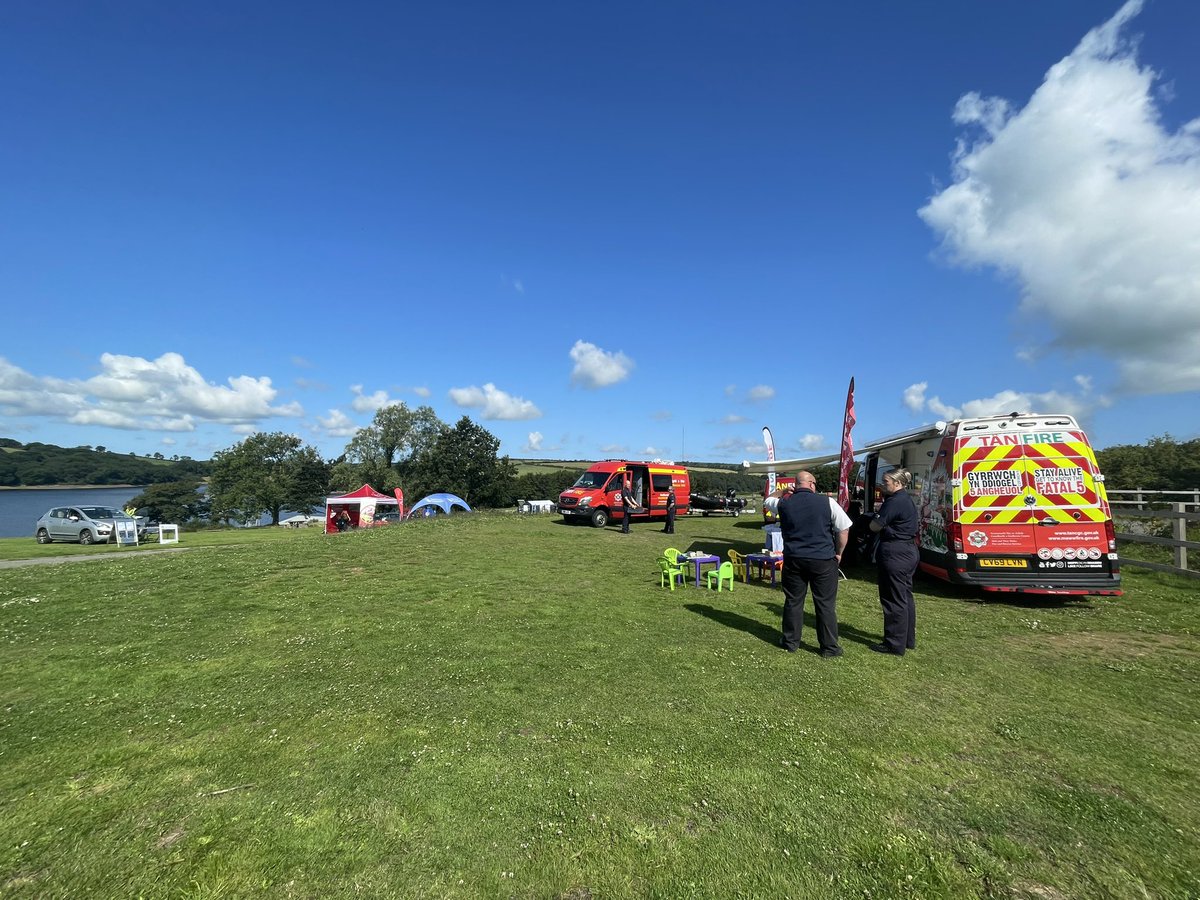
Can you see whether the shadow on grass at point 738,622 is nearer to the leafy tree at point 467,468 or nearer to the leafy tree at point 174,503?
the leafy tree at point 467,468

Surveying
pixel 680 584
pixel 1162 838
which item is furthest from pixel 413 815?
pixel 680 584

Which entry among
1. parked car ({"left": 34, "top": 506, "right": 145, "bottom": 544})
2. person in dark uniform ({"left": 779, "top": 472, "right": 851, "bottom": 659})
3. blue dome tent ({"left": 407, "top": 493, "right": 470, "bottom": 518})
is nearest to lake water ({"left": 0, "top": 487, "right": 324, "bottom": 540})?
blue dome tent ({"left": 407, "top": 493, "right": 470, "bottom": 518})

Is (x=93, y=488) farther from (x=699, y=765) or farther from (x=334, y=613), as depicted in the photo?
(x=699, y=765)

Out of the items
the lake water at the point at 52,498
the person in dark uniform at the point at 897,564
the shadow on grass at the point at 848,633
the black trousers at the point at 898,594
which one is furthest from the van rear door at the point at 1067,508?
the lake water at the point at 52,498

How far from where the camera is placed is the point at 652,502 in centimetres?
2531

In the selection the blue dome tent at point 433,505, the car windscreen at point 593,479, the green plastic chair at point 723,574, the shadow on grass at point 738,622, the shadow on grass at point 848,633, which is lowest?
the shadow on grass at point 848,633

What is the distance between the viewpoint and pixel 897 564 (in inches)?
255

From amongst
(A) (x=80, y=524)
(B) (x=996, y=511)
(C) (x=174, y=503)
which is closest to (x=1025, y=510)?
(B) (x=996, y=511)

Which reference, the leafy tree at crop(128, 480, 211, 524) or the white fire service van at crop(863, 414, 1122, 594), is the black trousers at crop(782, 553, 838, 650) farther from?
the leafy tree at crop(128, 480, 211, 524)

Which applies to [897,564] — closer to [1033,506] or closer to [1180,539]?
[1033,506]

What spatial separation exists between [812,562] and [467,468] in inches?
2711

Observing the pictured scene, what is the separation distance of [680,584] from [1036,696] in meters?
6.17

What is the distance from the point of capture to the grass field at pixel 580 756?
2.75 m

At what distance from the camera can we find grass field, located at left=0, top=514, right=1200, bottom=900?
108 inches
